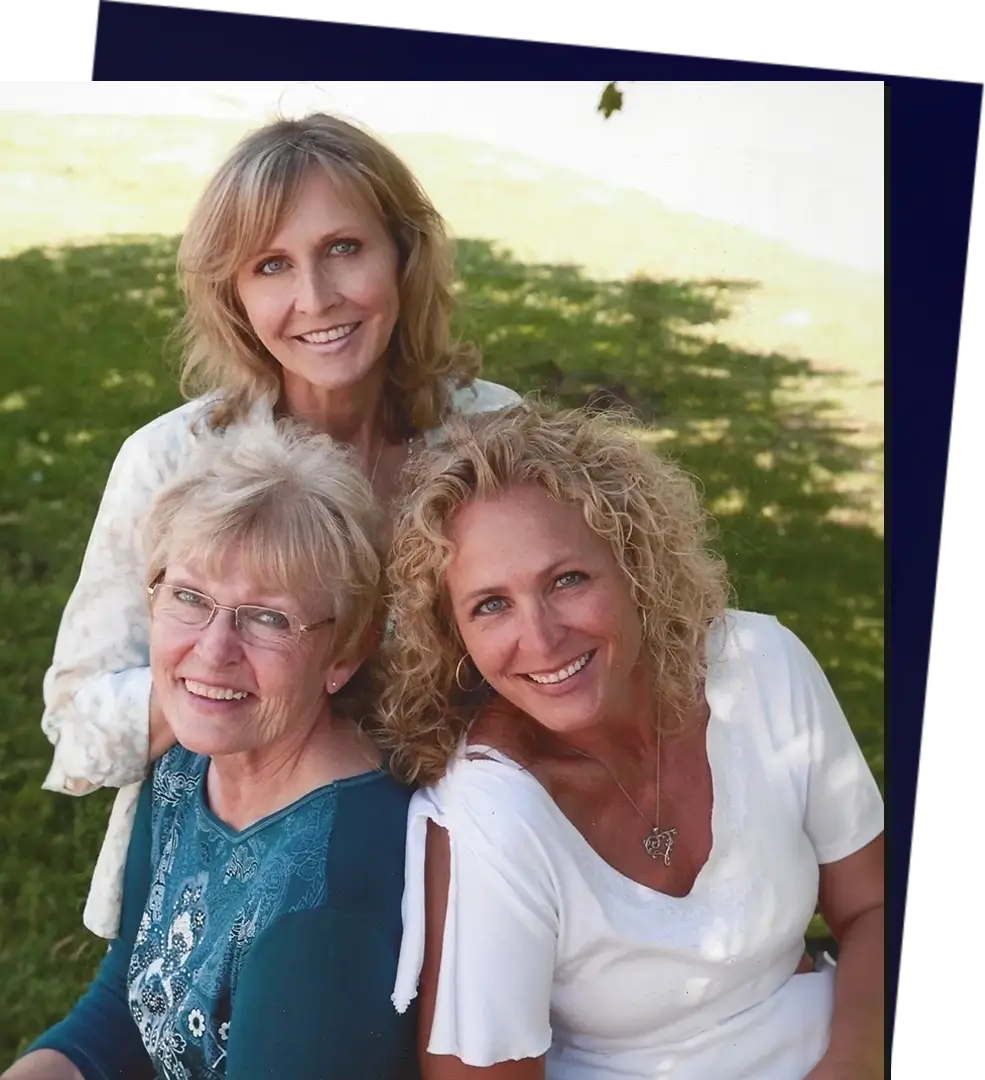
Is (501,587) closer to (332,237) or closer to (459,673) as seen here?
(459,673)

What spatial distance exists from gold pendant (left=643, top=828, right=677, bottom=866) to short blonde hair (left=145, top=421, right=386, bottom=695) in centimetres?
68

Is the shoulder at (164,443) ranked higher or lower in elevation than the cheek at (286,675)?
higher

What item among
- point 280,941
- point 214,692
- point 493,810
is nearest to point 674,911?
point 493,810

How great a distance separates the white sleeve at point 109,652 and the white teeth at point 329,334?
37cm

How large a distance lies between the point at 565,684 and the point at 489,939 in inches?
19.5

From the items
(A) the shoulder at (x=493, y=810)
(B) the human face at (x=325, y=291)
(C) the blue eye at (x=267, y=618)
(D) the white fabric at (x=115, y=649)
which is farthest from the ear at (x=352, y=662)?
(B) the human face at (x=325, y=291)

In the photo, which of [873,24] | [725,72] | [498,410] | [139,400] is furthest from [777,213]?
[139,400]

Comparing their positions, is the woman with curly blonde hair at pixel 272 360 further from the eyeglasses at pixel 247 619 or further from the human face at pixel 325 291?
the eyeglasses at pixel 247 619

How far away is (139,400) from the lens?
7.55 feet

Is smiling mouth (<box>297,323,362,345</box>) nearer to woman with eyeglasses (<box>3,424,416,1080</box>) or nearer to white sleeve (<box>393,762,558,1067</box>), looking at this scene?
woman with eyeglasses (<box>3,424,416,1080</box>)

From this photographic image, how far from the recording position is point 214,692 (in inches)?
85.0

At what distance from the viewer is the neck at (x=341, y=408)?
222cm

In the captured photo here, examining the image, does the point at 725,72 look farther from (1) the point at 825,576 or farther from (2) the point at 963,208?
(1) the point at 825,576

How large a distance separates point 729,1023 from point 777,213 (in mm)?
1620
